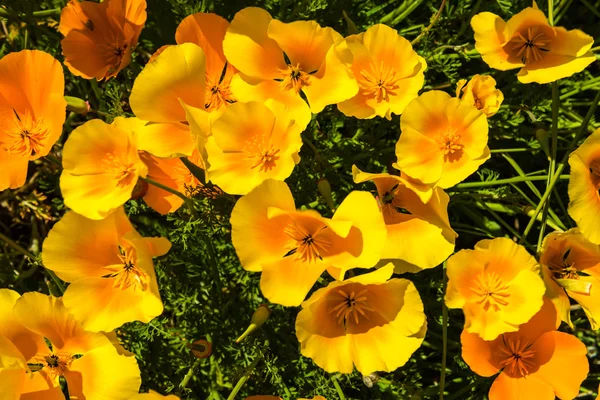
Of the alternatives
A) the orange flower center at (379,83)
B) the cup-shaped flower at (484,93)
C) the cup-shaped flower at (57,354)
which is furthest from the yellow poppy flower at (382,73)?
the cup-shaped flower at (57,354)

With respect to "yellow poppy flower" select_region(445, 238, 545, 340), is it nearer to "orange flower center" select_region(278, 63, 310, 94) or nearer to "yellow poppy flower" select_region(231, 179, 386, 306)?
"yellow poppy flower" select_region(231, 179, 386, 306)

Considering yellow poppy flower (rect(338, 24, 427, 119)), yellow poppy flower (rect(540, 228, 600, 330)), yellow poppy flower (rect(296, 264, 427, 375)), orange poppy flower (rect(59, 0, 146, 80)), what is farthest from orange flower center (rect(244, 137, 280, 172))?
yellow poppy flower (rect(540, 228, 600, 330))

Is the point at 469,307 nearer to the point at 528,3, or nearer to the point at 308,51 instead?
the point at 308,51

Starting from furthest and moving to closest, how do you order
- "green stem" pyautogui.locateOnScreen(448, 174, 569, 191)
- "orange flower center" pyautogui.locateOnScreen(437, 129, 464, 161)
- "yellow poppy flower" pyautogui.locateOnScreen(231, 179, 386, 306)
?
"green stem" pyautogui.locateOnScreen(448, 174, 569, 191)
"orange flower center" pyautogui.locateOnScreen(437, 129, 464, 161)
"yellow poppy flower" pyautogui.locateOnScreen(231, 179, 386, 306)

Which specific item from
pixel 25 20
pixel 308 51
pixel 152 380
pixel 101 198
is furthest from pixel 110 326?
pixel 25 20

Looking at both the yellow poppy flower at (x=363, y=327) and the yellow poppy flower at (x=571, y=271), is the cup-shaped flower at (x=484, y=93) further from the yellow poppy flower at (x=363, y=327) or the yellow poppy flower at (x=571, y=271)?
the yellow poppy flower at (x=363, y=327)
